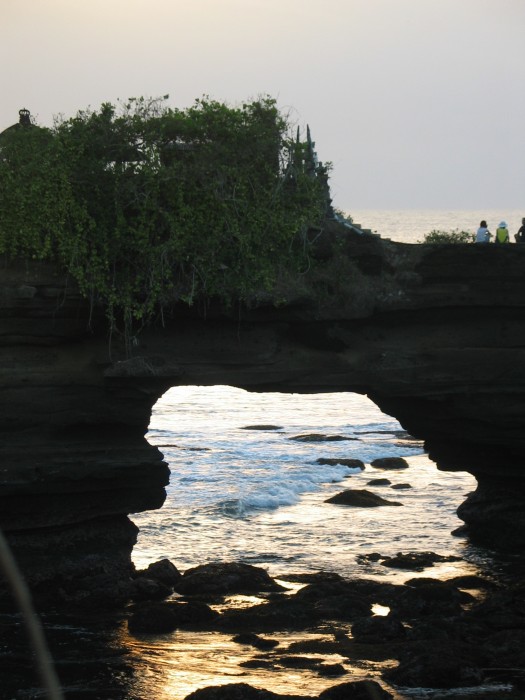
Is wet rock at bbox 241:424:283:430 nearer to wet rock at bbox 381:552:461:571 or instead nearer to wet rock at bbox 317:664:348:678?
wet rock at bbox 381:552:461:571

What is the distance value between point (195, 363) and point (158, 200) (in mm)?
2559

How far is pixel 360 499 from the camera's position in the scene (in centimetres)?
2334

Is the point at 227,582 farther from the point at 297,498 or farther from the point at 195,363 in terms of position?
the point at 297,498

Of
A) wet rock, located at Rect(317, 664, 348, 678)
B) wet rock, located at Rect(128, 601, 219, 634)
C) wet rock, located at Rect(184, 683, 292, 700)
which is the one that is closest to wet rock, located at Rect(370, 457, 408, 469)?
wet rock, located at Rect(128, 601, 219, 634)

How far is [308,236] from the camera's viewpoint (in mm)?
15242

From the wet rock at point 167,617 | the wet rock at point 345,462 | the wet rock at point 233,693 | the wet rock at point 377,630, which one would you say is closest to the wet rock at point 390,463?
the wet rock at point 345,462

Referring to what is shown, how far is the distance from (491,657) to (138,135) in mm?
8560

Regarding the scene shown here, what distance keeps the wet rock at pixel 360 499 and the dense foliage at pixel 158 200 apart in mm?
9841

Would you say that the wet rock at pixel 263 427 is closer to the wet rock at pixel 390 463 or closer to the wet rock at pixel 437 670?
the wet rock at pixel 390 463

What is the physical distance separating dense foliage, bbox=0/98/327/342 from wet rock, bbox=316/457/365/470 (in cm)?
1545

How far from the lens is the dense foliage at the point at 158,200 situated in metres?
14.1

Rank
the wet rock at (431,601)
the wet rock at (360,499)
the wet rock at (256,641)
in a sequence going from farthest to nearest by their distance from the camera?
the wet rock at (360,499)
the wet rock at (431,601)
the wet rock at (256,641)

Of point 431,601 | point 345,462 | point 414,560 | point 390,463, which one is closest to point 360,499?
point 414,560

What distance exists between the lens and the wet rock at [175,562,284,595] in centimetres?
1543
